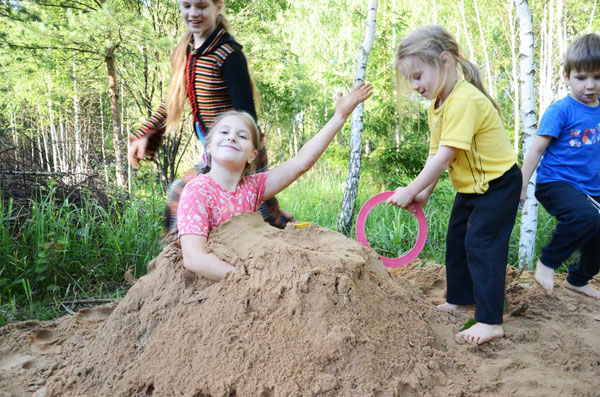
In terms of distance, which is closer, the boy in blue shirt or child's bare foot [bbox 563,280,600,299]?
the boy in blue shirt

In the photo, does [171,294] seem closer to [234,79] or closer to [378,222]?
[234,79]

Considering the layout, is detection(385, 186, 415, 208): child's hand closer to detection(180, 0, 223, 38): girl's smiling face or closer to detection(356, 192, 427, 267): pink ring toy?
detection(356, 192, 427, 267): pink ring toy

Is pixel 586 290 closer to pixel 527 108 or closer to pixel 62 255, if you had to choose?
pixel 527 108

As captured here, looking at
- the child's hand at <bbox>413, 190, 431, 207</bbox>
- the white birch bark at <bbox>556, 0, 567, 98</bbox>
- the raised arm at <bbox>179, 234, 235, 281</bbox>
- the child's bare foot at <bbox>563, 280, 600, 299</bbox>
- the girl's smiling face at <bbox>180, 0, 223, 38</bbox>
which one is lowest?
the child's bare foot at <bbox>563, 280, 600, 299</bbox>

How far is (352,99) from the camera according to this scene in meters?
2.22

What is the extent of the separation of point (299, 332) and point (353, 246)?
0.59 meters

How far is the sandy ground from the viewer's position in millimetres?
1627

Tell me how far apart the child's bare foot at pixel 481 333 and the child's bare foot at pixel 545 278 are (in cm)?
89

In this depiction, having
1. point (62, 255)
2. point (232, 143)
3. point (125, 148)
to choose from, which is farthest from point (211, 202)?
point (125, 148)

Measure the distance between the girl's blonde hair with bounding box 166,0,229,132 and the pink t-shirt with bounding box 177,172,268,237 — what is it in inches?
26.1

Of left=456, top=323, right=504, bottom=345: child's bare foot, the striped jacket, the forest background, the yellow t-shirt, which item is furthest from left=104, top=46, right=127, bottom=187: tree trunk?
left=456, top=323, right=504, bottom=345: child's bare foot

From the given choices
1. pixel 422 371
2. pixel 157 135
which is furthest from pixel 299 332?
pixel 157 135

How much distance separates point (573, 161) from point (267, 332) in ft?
7.77

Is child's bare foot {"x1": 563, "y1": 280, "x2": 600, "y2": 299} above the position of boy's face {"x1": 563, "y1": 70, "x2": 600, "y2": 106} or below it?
below
